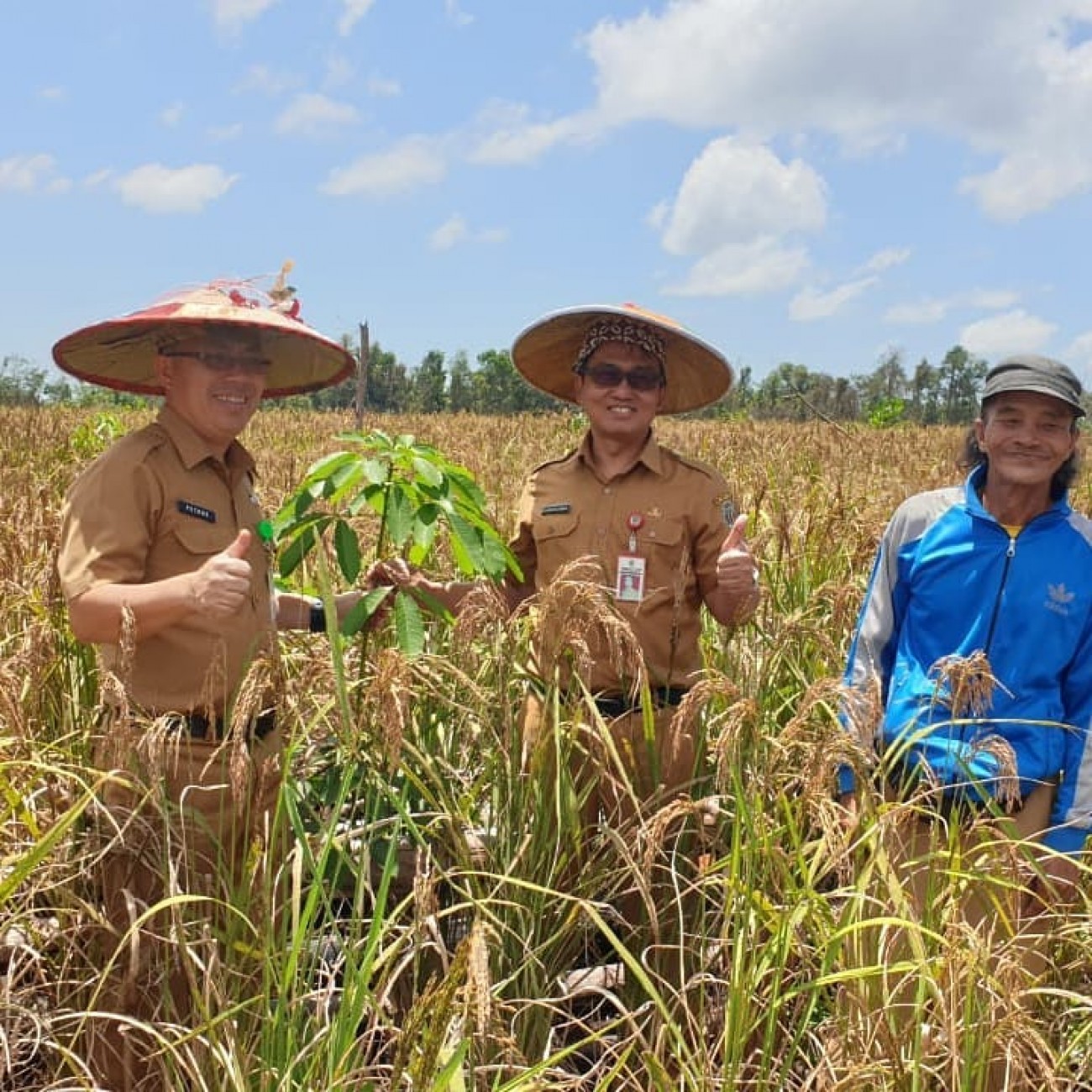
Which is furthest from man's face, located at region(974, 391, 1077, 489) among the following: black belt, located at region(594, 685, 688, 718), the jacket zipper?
black belt, located at region(594, 685, 688, 718)

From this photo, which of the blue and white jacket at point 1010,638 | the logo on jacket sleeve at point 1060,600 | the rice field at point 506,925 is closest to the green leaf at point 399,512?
the rice field at point 506,925

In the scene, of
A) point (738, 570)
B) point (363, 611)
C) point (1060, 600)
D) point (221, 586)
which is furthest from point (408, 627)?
point (1060, 600)

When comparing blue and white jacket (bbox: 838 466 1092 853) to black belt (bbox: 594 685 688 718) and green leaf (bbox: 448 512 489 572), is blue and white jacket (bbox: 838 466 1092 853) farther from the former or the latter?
green leaf (bbox: 448 512 489 572)

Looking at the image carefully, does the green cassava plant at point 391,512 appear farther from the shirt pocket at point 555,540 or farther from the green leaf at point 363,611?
the shirt pocket at point 555,540

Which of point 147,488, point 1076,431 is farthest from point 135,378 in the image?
point 1076,431

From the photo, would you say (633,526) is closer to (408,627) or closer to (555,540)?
(555,540)

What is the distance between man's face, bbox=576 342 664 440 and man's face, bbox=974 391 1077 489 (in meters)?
0.78

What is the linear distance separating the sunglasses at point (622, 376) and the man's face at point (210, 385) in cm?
82

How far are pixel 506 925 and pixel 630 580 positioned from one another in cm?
96

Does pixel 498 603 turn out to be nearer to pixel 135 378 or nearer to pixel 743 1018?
pixel 743 1018

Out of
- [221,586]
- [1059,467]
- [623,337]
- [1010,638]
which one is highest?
[623,337]

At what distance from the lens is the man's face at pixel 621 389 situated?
8.21 feet

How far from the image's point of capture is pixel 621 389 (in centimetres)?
251

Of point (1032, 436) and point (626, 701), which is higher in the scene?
point (1032, 436)
